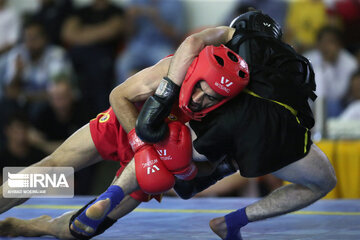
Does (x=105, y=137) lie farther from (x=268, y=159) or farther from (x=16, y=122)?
(x=16, y=122)

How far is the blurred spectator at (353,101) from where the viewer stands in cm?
582

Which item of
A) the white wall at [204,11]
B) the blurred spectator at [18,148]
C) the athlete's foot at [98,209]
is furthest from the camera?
the white wall at [204,11]

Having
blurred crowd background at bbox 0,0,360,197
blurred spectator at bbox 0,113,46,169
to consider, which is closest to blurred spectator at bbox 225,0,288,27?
blurred crowd background at bbox 0,0,360,197

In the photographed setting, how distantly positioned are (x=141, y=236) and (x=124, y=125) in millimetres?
590

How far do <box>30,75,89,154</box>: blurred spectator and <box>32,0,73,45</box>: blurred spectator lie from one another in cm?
105

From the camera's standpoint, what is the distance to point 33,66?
7.07m

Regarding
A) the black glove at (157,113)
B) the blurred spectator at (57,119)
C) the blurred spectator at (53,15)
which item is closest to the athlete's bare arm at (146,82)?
the black glove at (157,113)

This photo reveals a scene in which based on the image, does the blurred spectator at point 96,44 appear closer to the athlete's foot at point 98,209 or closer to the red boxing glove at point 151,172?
the red boxing glove at point 151,172

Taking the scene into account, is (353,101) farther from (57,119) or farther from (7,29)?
(7,29)

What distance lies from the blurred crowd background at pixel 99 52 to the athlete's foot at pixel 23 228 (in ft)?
7.83

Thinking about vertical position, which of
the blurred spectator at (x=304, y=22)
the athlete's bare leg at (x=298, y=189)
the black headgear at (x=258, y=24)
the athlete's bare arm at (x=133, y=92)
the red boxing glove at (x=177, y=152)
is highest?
the black headgear at (x=258, y=24)

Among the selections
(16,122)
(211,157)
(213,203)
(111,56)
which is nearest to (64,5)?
(111,56)

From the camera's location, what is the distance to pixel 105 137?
3.34 metres

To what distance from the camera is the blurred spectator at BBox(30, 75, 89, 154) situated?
631cm
